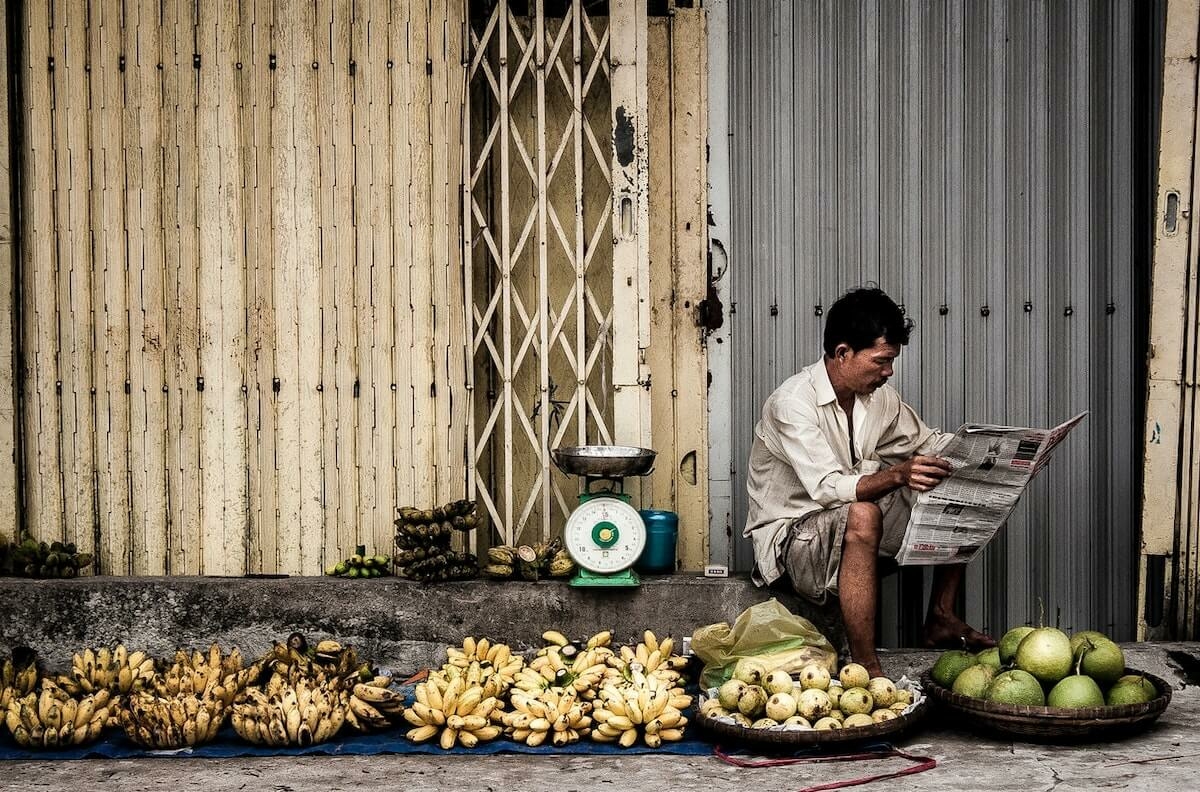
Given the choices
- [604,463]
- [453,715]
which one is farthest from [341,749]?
[604,463]

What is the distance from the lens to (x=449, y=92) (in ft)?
15.6

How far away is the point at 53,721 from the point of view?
357 centimetres

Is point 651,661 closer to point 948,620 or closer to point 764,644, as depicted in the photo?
point 764,644

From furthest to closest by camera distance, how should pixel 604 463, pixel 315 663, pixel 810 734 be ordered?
1. pixel 604 463
2. pixel 315 663
3. pixel 810 734

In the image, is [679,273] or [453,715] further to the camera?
[679,273]

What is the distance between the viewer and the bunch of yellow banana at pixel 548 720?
11.8 ft

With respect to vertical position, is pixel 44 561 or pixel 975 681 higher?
pixel 44 561

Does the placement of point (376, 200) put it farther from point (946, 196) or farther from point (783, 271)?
point (946, 196)

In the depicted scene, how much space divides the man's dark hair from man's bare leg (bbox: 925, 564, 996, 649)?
100 cm

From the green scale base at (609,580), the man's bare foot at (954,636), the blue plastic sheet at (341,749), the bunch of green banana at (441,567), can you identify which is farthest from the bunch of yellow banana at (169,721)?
the man's bare foot at (954,636)

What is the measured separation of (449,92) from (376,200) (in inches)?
21.5

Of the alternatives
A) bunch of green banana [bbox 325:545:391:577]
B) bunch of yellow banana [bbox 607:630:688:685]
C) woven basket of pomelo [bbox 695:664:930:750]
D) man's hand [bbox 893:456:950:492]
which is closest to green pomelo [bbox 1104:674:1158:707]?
woven basket of pomelo [bbox 695:664:930:750]

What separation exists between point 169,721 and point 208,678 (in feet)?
1.06

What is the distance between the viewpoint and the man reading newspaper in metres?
3.89
